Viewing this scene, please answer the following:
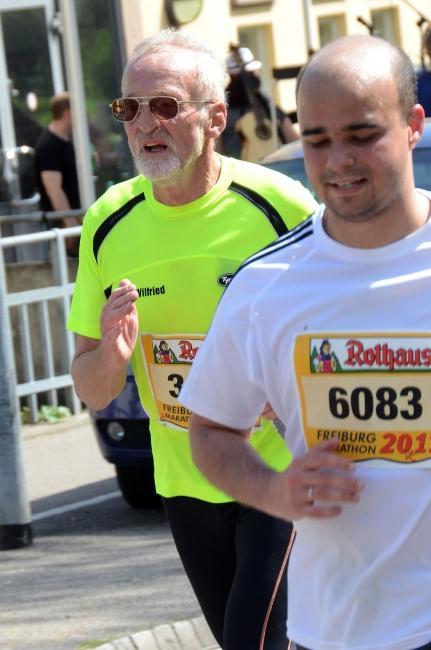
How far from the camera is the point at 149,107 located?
403 centimetres

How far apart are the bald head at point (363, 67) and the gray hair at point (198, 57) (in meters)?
1.39

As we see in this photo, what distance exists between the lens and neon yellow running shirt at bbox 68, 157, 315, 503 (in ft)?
13.2

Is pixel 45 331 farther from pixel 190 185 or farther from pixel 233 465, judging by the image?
pixel 233 465

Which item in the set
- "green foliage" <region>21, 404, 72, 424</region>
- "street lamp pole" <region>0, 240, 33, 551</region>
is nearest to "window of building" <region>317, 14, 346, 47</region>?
"green foliage" <region>21, 404, 72, 424</region>

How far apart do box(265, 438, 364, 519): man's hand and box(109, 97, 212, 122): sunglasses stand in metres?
1.61

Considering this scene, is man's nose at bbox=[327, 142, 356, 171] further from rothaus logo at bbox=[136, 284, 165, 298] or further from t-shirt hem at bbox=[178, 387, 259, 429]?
rothaus logo at bbox=[136, 284, 165, 298]

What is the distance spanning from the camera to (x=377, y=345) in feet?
8.98

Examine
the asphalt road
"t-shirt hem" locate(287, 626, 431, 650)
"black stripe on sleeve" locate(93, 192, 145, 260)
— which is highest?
"black stripe on sleeve" locate(93, 192, 145, 260)

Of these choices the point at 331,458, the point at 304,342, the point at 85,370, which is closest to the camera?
the point at 331,458

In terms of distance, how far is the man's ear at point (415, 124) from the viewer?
2.75 meters

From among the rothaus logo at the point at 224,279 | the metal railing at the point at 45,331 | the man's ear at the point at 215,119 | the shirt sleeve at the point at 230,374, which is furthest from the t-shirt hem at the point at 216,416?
the metal railing at the point at 45,331

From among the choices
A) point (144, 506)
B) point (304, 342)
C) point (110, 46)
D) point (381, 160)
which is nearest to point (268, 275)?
point (304, 342)

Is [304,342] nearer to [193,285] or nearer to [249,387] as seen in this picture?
[249,387]

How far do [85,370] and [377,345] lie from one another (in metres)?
1.38
